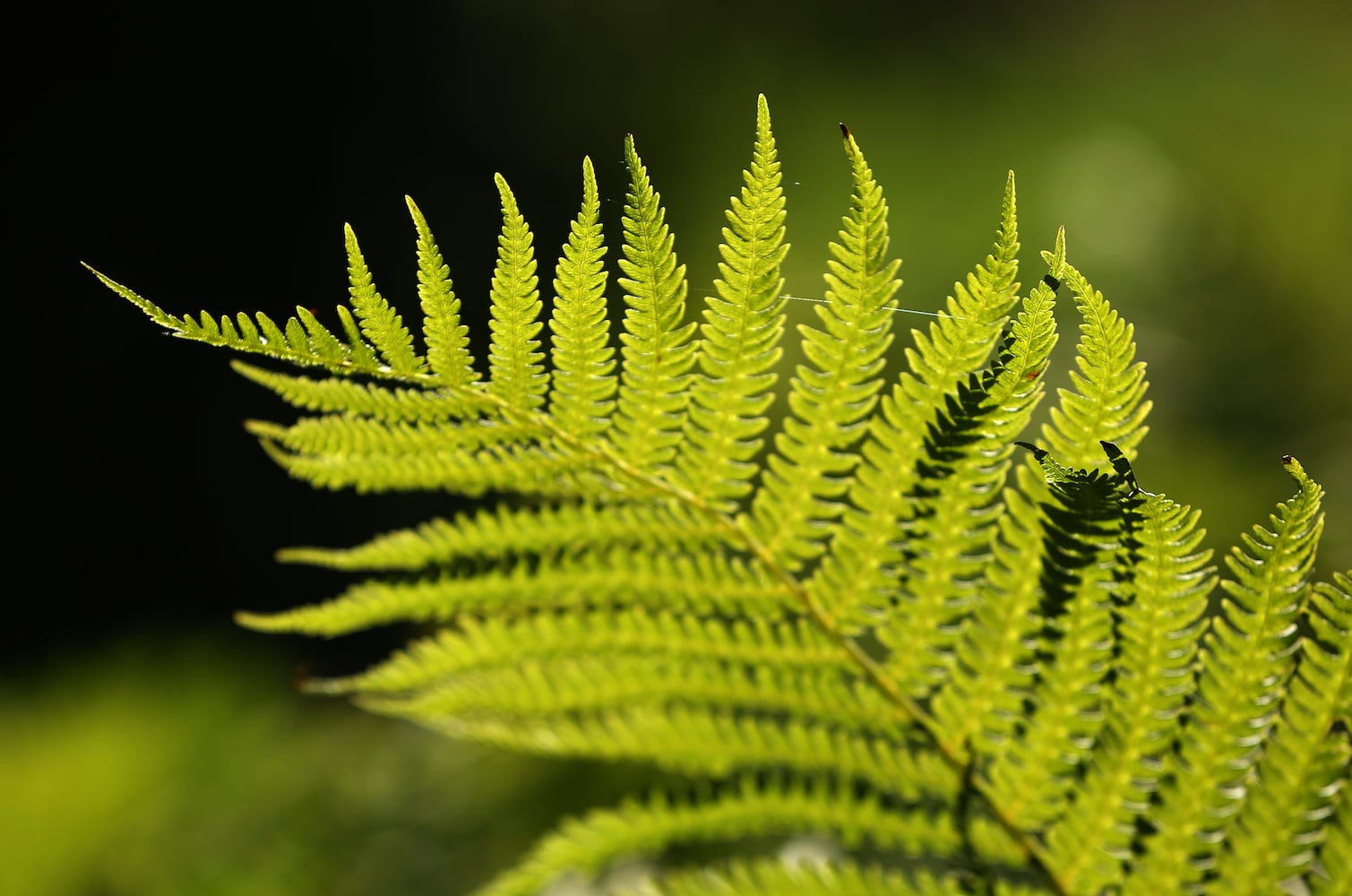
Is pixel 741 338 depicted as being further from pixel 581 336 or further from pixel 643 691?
pixel 643 691

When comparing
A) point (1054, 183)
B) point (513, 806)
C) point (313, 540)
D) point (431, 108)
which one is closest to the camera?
point (513, 806)

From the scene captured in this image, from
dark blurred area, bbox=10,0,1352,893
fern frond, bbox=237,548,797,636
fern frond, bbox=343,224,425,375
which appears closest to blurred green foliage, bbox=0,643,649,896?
dark blurred area, bbox=10,0,1352,893

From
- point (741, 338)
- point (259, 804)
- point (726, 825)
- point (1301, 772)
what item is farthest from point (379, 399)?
point (259, 804)

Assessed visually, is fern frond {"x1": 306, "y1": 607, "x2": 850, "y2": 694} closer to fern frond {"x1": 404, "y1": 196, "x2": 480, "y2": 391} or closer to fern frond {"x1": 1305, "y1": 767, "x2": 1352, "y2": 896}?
fern frond {"x1": 404, "y1": 196, "x2": 480, "y2": 391}

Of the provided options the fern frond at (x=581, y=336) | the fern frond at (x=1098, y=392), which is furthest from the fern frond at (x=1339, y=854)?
the fern frond at (x=581, y=336)

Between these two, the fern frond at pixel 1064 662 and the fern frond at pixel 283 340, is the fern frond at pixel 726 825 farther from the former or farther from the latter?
the fern frond at pixel 283 340

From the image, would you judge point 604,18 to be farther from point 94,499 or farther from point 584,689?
point 584,689

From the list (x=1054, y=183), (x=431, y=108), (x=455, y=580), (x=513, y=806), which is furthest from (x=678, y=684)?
(x=431, y=108)
